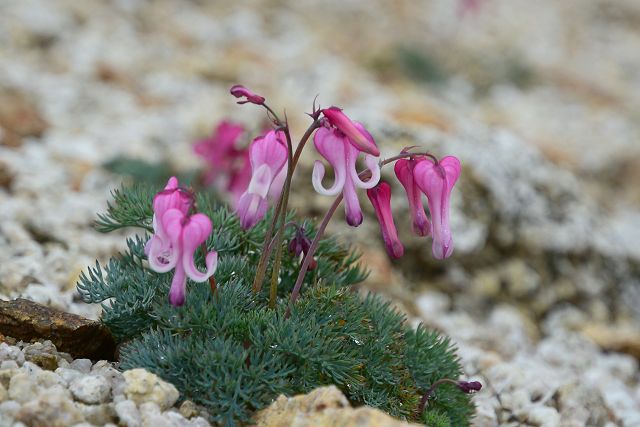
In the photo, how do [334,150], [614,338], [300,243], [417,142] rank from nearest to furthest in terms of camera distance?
[334,150]
[300,243]
[614,338]
[417,142]

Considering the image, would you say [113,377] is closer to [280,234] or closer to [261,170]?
[280,234]

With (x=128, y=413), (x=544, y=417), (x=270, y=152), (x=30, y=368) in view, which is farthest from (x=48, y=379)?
(x=544, y=417)

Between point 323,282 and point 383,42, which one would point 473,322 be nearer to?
point 323,282

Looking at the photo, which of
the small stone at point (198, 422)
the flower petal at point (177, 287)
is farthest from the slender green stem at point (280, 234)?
the small stone at point (198, 422)

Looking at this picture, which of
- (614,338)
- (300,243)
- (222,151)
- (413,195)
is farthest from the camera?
(222,151)

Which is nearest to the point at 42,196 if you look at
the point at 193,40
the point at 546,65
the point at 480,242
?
the point at 480,242

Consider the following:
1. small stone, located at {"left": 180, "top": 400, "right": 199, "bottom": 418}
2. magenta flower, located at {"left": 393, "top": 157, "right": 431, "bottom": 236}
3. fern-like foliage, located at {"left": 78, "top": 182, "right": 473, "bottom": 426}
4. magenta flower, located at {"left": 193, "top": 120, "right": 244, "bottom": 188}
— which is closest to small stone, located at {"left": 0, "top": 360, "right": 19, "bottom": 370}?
fern-like foliage, located at {"left": 78, "top": 182, "right": 473, "bottom": 426}
